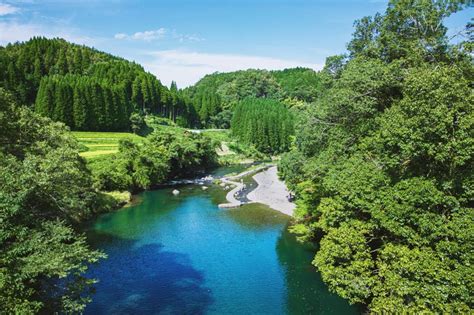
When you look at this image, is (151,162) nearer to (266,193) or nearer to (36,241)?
(266,193)

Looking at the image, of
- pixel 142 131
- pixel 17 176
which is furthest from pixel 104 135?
pixel 17 176

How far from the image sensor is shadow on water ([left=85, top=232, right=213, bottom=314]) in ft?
75.9

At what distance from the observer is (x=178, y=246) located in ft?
113

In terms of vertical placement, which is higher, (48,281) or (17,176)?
(17,176)

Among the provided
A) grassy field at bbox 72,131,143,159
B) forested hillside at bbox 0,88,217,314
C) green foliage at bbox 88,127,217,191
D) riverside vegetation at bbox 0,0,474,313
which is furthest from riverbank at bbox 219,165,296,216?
forested hillside at bbox 0,88,217,314

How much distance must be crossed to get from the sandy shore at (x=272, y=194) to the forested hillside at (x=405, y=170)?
75.8ft

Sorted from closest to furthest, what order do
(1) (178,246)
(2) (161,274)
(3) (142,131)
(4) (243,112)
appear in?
(2) (161,274)
(1) (178,246)
(3) (142,131)
(4) (243,112)

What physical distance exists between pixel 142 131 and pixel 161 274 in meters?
68.5

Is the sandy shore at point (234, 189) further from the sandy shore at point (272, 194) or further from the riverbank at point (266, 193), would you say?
the sandy shore at point (272, 194)

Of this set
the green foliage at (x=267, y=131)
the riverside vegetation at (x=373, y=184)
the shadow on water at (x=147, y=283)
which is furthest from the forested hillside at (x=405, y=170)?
the green foliage at (x=267, y=131)

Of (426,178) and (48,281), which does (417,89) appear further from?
(48,281)

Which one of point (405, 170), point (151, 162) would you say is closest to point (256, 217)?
point (151, 162)

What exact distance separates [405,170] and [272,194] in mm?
37420

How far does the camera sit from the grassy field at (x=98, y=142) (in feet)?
205
